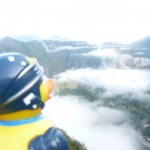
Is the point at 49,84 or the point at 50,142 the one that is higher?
the point at 49,84

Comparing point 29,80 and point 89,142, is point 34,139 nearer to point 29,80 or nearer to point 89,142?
point 29,80

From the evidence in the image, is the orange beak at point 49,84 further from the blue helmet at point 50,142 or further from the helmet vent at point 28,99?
the blue helmet at point 50,142

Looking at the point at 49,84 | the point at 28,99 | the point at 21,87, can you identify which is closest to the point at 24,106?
the point at 28,99

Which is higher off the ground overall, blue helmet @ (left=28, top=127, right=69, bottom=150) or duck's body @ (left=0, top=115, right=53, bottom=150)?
duck's body @ (left=0, top=115, right=53, bottom=150)

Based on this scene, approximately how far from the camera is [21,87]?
15.3 feet

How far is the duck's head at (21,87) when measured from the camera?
4641mm

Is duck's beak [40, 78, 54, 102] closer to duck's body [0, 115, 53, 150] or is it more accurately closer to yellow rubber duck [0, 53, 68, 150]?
yellow rubber duck [0, 53, 68, 150]

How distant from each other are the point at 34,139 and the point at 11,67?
78cm

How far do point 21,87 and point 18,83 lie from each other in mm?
51

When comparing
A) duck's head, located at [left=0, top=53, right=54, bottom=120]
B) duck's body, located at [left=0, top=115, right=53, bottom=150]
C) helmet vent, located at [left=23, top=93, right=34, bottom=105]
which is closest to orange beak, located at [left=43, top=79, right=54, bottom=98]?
duck's head, located at [left=0, top=53, right=54, bottom=120]

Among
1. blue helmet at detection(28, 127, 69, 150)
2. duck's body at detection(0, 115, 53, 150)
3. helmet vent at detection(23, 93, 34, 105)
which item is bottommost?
blue helmet at detection(28, 127, 69, 150)

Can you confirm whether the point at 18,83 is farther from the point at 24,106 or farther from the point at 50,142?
the point at 50,142

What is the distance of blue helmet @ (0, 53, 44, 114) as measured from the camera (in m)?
4.64

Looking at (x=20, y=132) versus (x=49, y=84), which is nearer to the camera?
(x=20, y=132)
